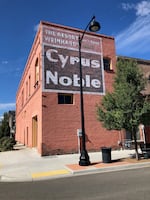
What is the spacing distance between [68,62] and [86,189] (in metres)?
13.1

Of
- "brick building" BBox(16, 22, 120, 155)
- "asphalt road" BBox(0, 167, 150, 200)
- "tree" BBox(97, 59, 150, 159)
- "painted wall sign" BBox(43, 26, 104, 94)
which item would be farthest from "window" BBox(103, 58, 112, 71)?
"asphalt road" BBox(0, 167, 150, 200)

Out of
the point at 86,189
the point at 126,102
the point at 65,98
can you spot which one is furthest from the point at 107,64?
the point at 86,189

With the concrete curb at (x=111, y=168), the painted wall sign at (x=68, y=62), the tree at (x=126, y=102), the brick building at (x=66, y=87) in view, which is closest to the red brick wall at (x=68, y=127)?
the brick building at (x=66, y=87)

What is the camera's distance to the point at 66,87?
58.1 feet

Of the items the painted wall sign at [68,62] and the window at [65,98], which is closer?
the painted wall sign at [68,62]

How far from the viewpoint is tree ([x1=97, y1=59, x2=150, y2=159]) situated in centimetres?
1212

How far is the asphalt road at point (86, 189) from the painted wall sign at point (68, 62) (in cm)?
980

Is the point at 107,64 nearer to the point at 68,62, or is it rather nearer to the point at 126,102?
the point at 68,62

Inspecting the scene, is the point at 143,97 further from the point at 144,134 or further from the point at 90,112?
the point at 144,134

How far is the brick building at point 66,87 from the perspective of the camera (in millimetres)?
16422

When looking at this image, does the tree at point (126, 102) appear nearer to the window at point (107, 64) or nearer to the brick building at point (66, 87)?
the brick building at point (66, 87)

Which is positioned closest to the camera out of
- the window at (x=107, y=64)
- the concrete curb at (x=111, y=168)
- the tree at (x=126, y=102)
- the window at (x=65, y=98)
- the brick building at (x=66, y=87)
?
the concrete curb at (x=111, y=168)

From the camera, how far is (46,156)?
15.5 metres

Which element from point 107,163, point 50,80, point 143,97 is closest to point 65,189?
point 107,163
